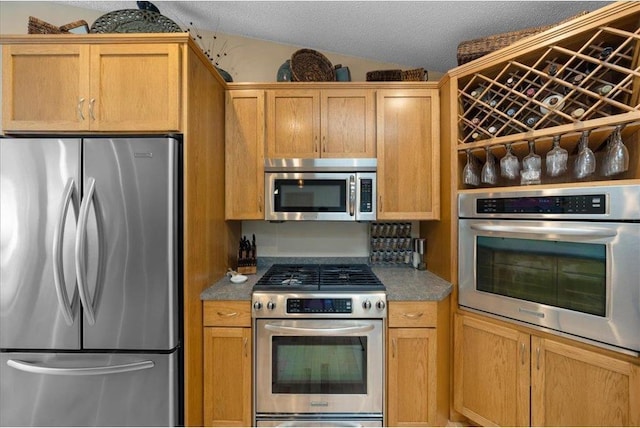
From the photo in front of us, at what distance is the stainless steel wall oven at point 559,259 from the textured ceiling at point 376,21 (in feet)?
3.94

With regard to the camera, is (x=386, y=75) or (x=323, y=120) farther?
(x=386, y=75)

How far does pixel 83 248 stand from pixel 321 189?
1432mm

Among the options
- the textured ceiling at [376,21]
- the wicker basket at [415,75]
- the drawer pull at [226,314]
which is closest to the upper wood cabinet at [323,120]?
the wicker basket at [415,75]

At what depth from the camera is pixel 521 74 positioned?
1.74 meters

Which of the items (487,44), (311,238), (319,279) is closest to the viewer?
(487,44)

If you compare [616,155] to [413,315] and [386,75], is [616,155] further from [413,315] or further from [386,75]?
[386,75]

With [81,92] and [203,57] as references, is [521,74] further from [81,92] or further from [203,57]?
[81,92]

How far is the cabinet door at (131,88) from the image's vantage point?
1.52m

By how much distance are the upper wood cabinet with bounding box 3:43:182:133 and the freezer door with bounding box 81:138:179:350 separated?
184 millimetres

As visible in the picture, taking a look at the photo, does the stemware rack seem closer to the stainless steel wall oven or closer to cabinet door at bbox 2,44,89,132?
the stainless steel wall oven

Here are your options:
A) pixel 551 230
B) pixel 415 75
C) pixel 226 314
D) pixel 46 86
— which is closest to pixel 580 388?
pixel 551 230

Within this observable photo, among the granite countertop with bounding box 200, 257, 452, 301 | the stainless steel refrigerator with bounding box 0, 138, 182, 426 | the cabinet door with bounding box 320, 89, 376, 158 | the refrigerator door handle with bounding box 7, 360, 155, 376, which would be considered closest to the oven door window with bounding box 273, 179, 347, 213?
the cabinet door with bounding box 320, 89, 376, 158

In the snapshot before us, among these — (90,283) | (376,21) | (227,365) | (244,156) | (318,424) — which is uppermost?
(376,21)

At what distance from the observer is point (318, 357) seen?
5.77 feet
